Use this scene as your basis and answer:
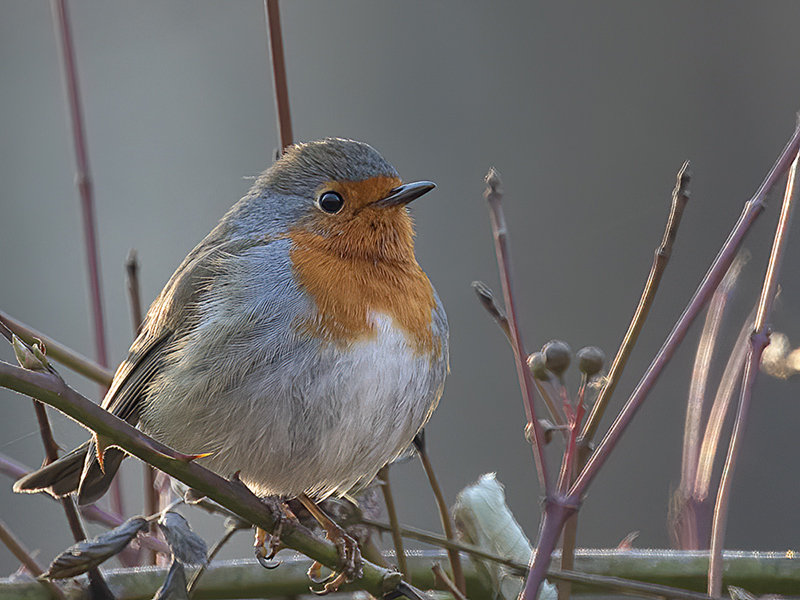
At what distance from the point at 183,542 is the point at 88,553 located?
0.37 feet

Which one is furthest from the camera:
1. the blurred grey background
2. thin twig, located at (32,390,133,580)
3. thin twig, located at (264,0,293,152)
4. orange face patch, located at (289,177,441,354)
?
the blurred grey background

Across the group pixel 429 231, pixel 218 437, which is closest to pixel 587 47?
pixel 429 231

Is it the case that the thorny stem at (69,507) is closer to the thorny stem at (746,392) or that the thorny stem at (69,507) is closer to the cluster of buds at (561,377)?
the cluster of buds at (561,377)

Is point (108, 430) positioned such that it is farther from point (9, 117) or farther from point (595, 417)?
point (9, 117)

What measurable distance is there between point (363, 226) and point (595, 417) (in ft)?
3.13

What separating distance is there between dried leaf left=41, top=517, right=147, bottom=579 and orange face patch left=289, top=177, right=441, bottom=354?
2.27 ft

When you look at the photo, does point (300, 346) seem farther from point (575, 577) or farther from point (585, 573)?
Result: point (575, 577)

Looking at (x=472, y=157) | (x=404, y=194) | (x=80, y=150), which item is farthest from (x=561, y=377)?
(x=472, y=157)

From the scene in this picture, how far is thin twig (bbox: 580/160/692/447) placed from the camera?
1.22 m

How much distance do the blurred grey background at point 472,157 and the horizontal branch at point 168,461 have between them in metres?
2.45

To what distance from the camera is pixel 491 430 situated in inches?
184

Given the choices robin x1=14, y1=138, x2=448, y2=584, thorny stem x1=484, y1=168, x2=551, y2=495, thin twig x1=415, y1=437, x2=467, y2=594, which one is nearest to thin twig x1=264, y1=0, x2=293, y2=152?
robin x1=14, y1=138, x2=448, y2=584

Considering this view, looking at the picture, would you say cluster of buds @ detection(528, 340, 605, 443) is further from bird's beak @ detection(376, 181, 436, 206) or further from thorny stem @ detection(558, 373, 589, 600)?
bird's beak @ detection(376, 181, 436, 206)

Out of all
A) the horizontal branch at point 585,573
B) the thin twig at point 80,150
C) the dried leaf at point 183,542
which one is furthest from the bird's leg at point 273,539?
the thin twig at point 80,150
